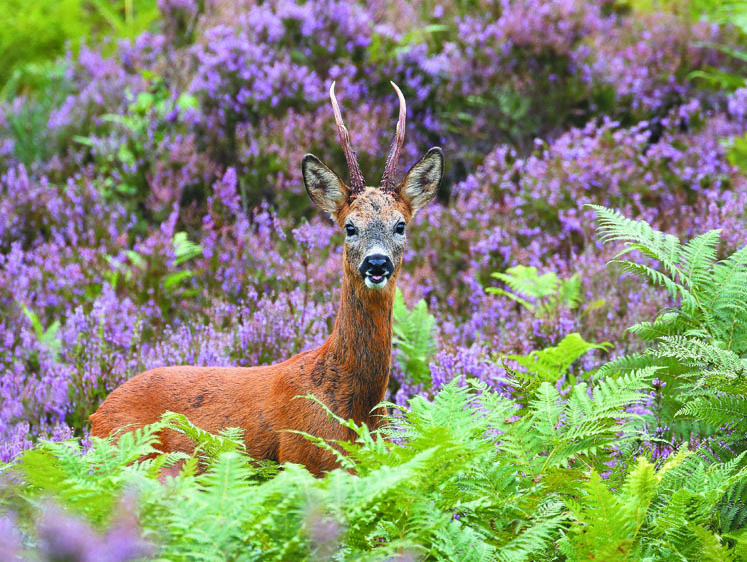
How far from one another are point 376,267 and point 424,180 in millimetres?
740

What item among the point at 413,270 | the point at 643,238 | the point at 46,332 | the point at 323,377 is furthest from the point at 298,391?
the point at 413,270

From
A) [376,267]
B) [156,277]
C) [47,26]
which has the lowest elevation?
[156,277]

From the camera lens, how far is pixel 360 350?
3373 millimetres

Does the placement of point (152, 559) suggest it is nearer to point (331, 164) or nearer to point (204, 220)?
point (204, 220)

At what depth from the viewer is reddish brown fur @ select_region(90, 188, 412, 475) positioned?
3.31 meters

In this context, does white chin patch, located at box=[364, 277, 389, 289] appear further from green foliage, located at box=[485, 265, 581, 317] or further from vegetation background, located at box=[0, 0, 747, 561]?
green foliage, located at box=[485, 265, 581, 317]

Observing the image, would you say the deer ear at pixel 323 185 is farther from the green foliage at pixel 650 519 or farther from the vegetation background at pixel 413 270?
the green foliage at pixel 650 519

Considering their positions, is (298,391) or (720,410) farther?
(298,391)

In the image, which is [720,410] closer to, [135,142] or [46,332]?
[46,332]

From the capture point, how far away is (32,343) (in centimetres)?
517

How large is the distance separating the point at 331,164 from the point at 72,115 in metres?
2.87

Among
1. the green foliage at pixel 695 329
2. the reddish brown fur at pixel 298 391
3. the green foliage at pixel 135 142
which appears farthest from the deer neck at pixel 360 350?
the green foliage at pixel 135 142

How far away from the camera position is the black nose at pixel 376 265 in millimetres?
3326

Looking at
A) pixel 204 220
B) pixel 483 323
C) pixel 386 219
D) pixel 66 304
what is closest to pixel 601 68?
pixel 483 323
